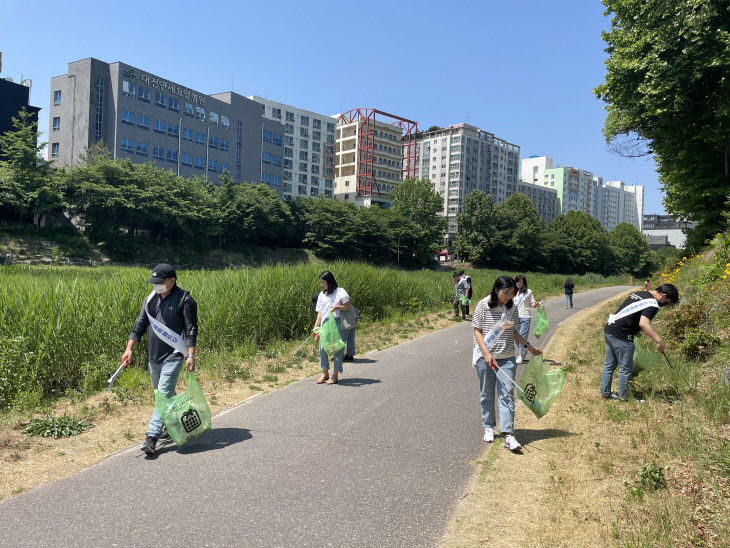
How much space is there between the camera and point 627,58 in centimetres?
1898

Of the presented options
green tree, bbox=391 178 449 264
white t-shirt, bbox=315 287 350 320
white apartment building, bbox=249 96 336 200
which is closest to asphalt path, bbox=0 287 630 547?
white t-shirt, bbox=315 287 350 320

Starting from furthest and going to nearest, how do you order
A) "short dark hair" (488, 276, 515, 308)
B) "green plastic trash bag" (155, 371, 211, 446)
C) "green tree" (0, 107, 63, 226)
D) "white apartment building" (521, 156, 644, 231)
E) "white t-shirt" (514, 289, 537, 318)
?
"white apartment building" (521, 156, 644, 231) → "green tree" (0, 107, 63, 226) → "white t-shirt" (514, 289, 537, 318) → "short dark hair" (488, 276, 515, 308) → "green plastic trash bag" (155, 371, 211, 446)

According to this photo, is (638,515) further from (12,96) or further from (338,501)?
(12,96)

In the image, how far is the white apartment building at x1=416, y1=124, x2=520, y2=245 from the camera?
438 ft

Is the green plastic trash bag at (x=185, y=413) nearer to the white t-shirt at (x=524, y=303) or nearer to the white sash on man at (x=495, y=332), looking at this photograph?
the white sash on man at (x=495, y=332)

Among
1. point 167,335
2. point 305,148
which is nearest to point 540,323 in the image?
point 167,335

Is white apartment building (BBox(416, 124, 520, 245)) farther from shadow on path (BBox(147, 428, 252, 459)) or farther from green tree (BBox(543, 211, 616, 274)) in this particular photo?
shadow on path (BBox(147, 428, 252, 459))

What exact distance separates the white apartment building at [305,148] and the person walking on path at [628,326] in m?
95.1

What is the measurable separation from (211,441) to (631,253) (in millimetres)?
110352

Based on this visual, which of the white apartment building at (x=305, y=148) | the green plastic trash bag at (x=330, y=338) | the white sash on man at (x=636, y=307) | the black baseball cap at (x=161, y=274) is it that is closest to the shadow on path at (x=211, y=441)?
the black baseball cap at (x=161, y=274)

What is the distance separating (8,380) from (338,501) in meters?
6.02

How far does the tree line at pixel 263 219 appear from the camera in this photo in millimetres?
43406

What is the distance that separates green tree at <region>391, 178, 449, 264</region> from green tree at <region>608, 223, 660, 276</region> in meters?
38.9

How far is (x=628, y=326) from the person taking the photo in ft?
24.5
